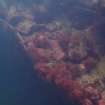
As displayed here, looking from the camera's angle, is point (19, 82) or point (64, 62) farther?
point (64, 62)

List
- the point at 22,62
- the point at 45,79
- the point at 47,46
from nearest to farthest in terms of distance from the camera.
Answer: the point at 45,79 < the point at 22,62 < the point at 47,46

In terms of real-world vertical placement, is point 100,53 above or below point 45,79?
above

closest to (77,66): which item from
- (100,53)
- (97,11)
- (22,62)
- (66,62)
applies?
(66,62)

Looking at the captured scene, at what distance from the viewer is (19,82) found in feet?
25.8

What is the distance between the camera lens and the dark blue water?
293 inches

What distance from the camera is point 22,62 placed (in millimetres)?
8156

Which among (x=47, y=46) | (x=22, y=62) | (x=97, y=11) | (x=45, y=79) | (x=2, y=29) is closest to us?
(x=45, y=79)

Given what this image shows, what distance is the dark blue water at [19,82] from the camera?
7445 millimetres

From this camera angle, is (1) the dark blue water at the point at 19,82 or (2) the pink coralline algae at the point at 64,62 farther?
(1) the dark blue water at the point at 19,82

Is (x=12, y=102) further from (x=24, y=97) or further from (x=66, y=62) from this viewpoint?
(x=66, y=62)

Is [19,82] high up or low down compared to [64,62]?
down

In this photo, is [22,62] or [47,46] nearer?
[22,62]

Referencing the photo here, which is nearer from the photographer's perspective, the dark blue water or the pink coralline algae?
the pink coralline algae

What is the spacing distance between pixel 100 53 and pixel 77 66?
112 cm
